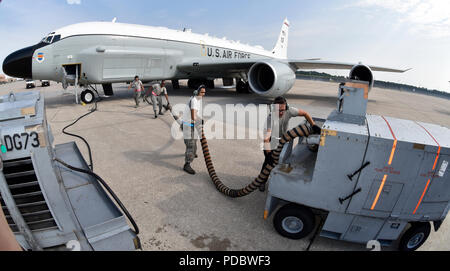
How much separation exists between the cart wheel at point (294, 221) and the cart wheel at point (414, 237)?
3.85ft

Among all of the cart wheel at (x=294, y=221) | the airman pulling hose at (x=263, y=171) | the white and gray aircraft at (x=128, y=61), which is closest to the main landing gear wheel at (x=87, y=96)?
the white and gray aircraft at (x=128, y=61)

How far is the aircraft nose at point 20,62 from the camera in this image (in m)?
10.6

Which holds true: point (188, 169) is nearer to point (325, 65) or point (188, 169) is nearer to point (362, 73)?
point (362, 73)

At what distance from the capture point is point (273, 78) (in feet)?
39.9

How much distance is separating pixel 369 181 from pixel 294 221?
1165mm

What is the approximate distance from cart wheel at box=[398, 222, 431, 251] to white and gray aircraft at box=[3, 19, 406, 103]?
948 cm

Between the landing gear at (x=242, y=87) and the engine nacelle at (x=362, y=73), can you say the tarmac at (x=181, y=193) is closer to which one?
the engine nacelle at (x=362, y=73)

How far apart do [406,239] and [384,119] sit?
169 centimetres

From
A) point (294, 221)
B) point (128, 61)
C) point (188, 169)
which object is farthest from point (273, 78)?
point (294, 221)

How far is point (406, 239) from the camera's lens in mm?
3049

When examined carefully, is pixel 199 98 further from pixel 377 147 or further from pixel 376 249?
pixel 376 249

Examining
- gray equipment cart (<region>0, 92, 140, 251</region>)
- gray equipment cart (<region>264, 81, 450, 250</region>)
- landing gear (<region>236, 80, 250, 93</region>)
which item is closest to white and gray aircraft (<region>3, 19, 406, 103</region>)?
landing gear (<region>236, 80, 250, 93</region>)

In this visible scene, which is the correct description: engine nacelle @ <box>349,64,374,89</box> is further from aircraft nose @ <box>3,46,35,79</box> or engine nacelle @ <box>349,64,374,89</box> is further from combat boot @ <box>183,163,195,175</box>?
aircraft nose @ <box>3,46,35,79</box>
